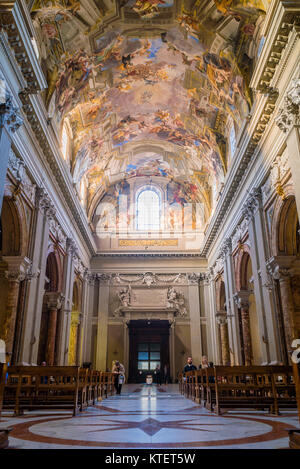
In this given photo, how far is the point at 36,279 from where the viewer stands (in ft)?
40.6

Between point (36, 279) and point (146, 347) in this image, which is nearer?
point (36, 279)

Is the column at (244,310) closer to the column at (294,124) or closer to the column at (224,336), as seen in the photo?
the column at (224,336)

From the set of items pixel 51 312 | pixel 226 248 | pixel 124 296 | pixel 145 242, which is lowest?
pixel 51 312

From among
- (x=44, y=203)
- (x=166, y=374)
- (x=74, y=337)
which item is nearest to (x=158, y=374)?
(x=166, y=374)

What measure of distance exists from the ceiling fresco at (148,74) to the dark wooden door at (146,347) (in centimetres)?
840

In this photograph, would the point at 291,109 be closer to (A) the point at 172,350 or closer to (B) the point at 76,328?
(B) the point at 76,328

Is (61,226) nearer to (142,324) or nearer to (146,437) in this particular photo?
(142,324)

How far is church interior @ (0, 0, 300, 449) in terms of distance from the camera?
7.05m

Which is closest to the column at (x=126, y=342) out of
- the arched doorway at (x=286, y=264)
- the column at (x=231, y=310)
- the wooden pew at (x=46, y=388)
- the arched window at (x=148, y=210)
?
the arched window at (x=148, y=210)

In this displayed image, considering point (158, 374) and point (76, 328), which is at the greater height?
point (76, 328)

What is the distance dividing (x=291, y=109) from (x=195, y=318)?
15.7 meters

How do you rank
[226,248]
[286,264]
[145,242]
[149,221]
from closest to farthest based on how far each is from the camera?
[286,264] → [226,248] → [145,242] → [149,221]

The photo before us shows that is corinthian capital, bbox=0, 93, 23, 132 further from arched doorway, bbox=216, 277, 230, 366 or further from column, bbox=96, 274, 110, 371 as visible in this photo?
column, bbox=96, 274, 110, 371
